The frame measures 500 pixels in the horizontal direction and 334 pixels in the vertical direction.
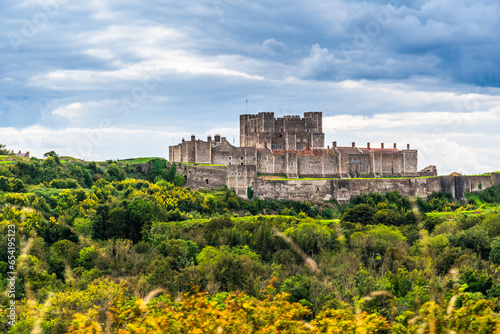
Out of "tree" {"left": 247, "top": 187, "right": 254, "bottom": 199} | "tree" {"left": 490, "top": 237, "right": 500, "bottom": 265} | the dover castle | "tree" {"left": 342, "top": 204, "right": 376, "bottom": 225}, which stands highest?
the dover castle

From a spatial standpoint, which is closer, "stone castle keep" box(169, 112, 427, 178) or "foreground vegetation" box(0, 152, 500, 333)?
"foreground vegetation" box(0, 152, 500, 333)

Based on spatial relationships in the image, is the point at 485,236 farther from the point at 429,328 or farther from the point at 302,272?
the point at 429,328

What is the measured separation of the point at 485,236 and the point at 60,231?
2609 cm

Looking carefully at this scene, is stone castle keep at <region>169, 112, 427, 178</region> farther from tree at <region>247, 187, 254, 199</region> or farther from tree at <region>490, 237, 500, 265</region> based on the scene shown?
tree at <region>490, 237, 500, 265</region>

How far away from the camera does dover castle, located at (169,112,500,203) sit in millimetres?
50906

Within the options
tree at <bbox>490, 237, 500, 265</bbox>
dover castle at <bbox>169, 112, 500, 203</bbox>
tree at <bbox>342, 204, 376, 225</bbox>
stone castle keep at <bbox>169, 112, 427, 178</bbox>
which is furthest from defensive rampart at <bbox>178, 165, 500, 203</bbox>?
tree at <bbox>490, 237, 500, 265</bbox>

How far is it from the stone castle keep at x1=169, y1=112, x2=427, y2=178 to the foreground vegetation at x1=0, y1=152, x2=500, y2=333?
427cm

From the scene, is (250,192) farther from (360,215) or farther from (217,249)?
(217,249)

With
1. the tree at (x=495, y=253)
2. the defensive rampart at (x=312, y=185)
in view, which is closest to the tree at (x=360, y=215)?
the defensive rampart at (x=312, y=185)

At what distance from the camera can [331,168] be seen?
55438 mm

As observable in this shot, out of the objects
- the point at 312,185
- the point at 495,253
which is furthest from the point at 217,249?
the point at 312,185

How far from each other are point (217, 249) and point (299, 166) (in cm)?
2018

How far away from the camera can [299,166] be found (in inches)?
2164

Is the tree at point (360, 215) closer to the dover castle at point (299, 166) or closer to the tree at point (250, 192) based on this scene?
the dover castle at point (299, 166)
